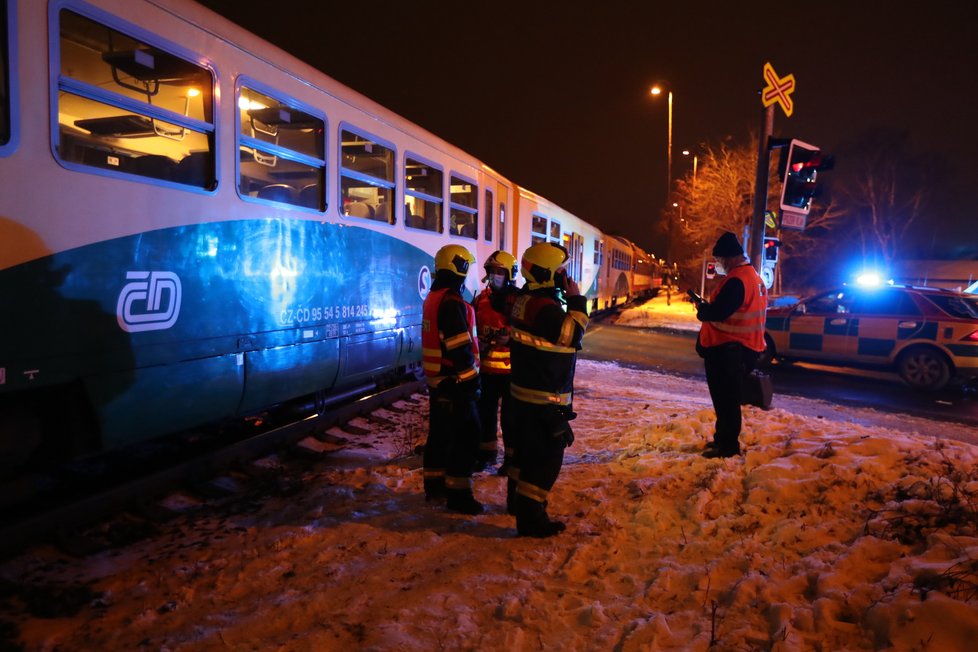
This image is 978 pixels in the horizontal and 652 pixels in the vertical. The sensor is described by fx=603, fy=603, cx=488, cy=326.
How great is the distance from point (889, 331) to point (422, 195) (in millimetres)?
8299

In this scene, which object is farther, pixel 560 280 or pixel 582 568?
pixel 560 280

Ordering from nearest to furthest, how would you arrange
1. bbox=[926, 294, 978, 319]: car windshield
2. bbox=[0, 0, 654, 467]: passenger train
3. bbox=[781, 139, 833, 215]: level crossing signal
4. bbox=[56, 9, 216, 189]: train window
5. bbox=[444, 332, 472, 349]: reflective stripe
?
bbox=[0, 0, 654, 467]: passenger train, bbox=[56, 9, 216, 189]: train window, bbox=[444, 332, 472, 349]: reflective stripe, bbox=[781, 139, 833, 215]: level crossing signal, bbox=[926, 294, 978, 319]: car windshield

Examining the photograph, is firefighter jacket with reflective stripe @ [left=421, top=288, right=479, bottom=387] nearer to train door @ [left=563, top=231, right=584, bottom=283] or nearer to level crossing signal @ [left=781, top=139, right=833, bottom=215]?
level crossing signal @ [left=781, top=139, right=833, bottom=215]

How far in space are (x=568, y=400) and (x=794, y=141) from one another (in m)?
6.85

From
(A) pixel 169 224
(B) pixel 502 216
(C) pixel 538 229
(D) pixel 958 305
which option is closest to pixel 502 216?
(B) pixel 502 216

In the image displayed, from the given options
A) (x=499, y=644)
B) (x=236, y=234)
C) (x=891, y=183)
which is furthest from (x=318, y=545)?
(x=891, y=183)

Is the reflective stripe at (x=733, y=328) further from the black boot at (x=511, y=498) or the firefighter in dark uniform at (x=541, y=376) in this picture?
the black boot at (x=511, y=498)

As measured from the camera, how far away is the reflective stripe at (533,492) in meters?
3.74

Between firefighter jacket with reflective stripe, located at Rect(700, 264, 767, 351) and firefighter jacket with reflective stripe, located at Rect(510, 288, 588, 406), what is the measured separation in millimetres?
1917

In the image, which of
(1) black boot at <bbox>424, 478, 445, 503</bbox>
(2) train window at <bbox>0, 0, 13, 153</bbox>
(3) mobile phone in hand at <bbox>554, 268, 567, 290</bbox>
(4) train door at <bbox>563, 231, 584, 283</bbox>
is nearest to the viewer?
(2) train window at <bbox>0, 0, 13, 153</bbox>

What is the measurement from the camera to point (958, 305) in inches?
381

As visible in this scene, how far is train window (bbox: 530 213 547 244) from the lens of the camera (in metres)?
12.7

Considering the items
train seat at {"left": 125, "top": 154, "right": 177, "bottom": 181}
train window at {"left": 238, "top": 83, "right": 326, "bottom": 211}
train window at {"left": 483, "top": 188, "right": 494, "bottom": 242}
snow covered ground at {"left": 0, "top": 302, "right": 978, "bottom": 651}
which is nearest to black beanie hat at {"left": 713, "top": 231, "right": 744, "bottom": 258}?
snow covered ground at {"left": 0, "top": 302, "right": 978, "bottom": 651}

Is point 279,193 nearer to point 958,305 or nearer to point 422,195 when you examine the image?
point 422,195
